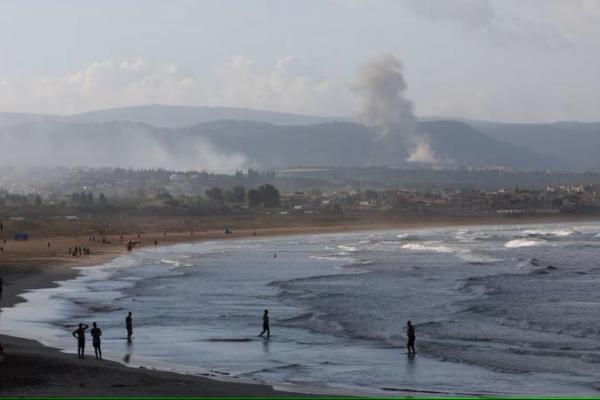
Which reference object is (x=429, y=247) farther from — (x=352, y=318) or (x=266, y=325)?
(x=266, y=325)

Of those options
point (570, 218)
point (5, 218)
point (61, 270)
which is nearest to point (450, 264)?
point (61, 270)

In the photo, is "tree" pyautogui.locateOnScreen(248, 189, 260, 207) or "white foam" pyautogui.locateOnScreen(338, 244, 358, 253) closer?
"white foam" pyautogui.locateOnScreen(338, 244, 358, 253)

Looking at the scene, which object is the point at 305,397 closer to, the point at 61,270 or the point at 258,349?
the point at 258,349

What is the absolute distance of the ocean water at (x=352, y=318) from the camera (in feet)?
76.4

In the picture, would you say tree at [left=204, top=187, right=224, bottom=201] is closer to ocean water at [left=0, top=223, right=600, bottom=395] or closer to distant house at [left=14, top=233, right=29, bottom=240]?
distant house at [left=14, top=233, right=29, bottom=240]

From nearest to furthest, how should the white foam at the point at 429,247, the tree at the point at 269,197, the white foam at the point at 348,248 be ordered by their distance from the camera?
the white foam at the point at 429,247
the white foam at the point at 348,248
the tree at the point at 269,197

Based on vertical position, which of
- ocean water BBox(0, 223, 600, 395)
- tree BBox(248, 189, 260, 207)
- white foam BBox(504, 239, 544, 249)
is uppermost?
tree BBox(248, 189, 260, 207)

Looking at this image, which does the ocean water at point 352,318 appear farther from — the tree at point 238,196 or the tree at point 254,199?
the tree at point 238,196

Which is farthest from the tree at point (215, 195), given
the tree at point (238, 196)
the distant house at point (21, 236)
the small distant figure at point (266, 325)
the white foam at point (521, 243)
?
the small distant figure at point (266, 325)

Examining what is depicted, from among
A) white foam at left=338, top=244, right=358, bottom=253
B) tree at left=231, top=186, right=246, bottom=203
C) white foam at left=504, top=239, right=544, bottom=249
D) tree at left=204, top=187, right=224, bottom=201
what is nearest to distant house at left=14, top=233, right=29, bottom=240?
white foam at left=338, top=244, right=358, bottom=253

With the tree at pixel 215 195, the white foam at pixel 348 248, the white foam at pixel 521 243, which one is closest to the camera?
the white foam at pixel 348 248

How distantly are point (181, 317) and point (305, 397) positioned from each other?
13.7m

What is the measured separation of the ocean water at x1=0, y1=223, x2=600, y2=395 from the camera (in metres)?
23.3

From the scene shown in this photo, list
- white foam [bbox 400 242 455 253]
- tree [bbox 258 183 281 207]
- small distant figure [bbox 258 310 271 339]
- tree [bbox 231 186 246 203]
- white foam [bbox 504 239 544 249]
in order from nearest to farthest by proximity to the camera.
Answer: small distant figure [bbox 258 310 271 339] → white foam [bbox 400 242 455 253] → white foam [bbox 504 239 544 249] → tree [bbox 258 183 281 207] → tree [bbox 231 186 246 203]
